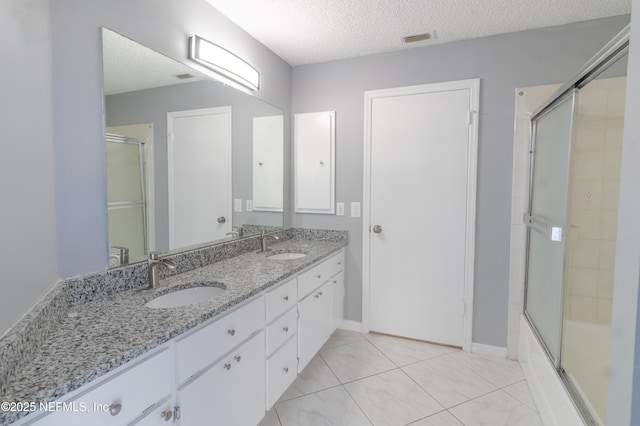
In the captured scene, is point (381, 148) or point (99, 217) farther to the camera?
point (381, 148)

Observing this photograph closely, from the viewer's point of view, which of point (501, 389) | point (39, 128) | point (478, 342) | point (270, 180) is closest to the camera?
point (39, 128)

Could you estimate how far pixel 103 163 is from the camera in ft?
4.42

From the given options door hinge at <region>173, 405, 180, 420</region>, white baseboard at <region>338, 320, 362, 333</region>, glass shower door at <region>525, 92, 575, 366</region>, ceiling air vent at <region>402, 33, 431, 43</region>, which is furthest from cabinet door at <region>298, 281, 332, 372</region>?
ceiling air vent at <region>402, 33, 431, 43</region>

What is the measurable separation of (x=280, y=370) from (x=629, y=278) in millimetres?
1534

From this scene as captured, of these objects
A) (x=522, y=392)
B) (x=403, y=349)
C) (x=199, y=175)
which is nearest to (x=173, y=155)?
(x=199, y=175)

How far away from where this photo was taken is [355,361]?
2.34m

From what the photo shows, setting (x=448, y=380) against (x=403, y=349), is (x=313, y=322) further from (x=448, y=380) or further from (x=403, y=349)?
A: (x=448, y=380)

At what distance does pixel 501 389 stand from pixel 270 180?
222 centimetres

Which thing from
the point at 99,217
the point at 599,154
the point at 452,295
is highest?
the point at 599,154

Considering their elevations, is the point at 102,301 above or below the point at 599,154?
below

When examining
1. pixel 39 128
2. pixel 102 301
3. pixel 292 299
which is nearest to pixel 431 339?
pixel 292 299

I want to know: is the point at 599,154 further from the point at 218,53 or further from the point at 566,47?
the point at 218,53

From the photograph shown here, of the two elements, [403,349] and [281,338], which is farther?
[403,349]

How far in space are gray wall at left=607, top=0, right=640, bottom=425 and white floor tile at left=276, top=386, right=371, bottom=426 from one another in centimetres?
126
